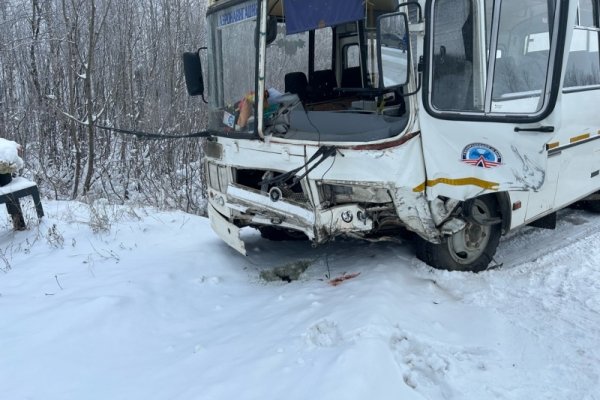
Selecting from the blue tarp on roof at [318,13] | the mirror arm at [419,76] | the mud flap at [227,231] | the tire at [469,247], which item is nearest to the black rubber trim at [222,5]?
the blue tarp on roof at [318,13]

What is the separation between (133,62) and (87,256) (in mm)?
10132

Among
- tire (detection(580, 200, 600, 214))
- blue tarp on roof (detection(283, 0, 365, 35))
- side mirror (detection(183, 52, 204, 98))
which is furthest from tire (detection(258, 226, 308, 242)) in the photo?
tire (detection(580, 200, 600, 214))

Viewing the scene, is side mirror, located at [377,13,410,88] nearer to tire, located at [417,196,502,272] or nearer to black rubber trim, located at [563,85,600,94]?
tire, located at [417,196,502,272]

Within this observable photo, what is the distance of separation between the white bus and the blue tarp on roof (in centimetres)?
1

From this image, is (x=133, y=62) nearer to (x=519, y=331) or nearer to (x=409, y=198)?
A: (x=409, y=198)

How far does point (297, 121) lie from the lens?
4535 millimetres

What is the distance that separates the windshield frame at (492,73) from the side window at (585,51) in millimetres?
1245

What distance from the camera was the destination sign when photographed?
14.3 feet

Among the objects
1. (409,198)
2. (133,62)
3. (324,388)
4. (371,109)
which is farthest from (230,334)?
(133,62)

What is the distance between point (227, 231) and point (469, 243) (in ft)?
7.65

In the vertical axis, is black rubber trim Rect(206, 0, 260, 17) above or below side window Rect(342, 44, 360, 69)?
above

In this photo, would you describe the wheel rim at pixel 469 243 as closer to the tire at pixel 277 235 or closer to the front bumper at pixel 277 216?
the front bumper at pixel 277 216

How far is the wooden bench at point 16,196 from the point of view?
5.95m

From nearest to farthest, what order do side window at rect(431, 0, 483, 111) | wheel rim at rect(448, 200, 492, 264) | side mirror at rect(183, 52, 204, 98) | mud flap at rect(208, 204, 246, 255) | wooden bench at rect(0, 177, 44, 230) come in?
side window at rect(431, 0, 483, 111)
wheel rim at rect(448, 200, 492, 264)
mud flap at rect(208, 204, 246, 255)
side mirror at rect(183, 52, 204, 98)
wooden bench at rect(0, 177, 44, 230)
